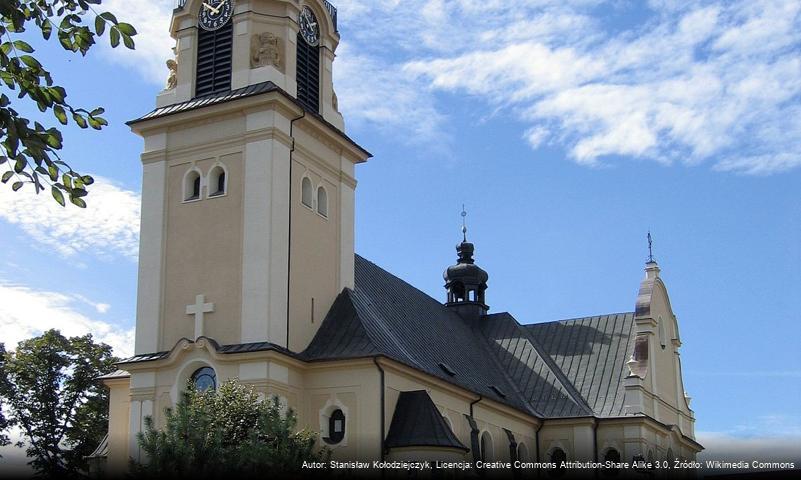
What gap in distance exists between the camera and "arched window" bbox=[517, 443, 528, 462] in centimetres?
3819

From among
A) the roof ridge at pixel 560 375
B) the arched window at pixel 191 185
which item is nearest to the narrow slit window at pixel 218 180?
the arched window at pixel 191 185

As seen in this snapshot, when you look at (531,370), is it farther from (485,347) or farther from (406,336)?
→ (406,336)

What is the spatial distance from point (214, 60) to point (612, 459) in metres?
21.0

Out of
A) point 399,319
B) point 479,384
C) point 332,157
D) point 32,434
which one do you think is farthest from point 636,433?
point 32,434

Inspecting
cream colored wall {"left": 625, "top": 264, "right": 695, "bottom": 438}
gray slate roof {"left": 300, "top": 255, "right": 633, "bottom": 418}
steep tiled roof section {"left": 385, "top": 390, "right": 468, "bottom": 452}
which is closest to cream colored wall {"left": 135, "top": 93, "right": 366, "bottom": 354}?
gray slate roof {"left": 300, "top": 255, "right": 633, "bottom": 418}

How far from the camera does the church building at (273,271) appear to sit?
29.0 m

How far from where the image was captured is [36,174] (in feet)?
30.9

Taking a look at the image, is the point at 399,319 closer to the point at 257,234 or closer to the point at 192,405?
the point at 257,234

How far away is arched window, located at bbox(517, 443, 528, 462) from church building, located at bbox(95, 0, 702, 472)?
438 millimetres

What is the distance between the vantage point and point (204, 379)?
29328mm

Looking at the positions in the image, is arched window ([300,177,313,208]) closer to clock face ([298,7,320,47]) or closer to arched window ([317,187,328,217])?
arched window ([317,187,328,217])

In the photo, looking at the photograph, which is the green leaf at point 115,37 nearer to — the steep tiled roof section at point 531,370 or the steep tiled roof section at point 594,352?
the steep tiled roof section at point 531,370

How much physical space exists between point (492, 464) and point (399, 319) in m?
5.74

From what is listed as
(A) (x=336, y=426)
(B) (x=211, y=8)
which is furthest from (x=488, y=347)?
(B) (x=211, y=8)
